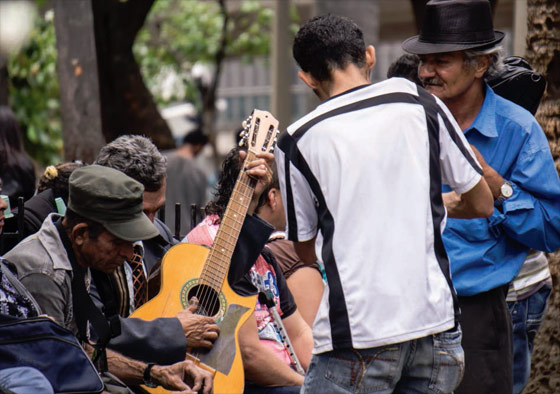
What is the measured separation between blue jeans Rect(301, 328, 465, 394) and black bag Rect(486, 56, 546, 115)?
1.57 metres

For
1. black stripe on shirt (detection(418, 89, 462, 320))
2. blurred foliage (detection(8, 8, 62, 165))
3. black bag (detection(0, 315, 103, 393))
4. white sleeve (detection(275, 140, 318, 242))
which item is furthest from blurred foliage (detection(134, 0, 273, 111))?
black bag (detection(0, 315, 103, 393))

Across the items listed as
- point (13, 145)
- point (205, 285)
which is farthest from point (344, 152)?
point (13, 145)

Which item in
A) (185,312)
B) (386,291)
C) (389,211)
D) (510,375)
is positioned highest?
(389,211)

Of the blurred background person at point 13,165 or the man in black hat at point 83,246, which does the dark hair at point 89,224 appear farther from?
the blurred background person at point 13,165

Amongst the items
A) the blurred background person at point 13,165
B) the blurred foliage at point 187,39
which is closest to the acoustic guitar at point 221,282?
the blurred background person at point 13,165

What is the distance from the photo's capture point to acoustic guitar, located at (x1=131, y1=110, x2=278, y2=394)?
3945 millimetres

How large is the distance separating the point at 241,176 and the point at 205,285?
0.49 m

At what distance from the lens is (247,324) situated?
4207 mm

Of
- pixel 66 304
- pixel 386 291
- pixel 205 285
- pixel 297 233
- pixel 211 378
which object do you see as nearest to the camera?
pixel 386 291

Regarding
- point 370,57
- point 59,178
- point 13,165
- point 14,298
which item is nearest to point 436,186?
point 370,57

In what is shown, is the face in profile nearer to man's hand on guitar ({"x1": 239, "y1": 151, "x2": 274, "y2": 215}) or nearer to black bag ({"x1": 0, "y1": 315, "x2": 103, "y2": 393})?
black bag ({"x1": 0, "y1": 315, "x2": 103, "y2": 393})

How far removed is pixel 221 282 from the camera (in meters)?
4.02

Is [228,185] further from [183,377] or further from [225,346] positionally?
[183,377]

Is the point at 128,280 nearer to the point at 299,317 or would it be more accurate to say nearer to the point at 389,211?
the point at 299,317
